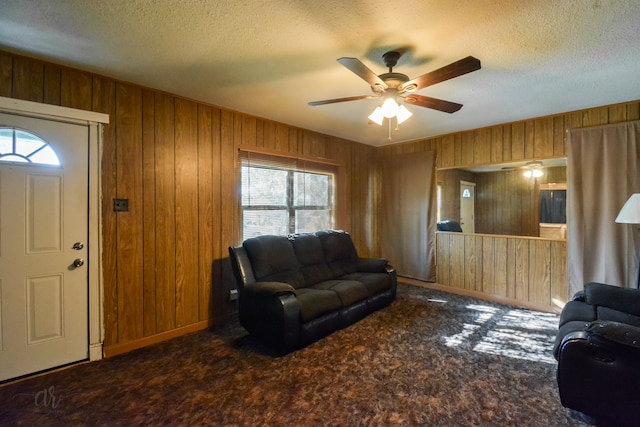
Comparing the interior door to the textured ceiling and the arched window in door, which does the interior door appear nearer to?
the textured ceiling

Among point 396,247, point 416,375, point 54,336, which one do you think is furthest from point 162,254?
point 396,247

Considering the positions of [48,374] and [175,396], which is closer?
[175,396]

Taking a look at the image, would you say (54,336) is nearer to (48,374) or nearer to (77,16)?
(48,374)

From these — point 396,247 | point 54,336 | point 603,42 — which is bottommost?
point 54,336

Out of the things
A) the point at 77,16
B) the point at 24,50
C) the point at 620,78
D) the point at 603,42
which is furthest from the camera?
the point at 620,78

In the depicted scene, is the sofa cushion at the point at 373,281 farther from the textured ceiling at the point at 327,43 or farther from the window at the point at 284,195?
the textured ceiling at the point at 327,43

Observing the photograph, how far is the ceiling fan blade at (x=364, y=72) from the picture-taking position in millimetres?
1734

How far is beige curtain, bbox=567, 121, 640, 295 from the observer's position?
9.96ft

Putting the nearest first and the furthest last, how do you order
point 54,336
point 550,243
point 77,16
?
point 77,16 < point 54,336 < point 550,243

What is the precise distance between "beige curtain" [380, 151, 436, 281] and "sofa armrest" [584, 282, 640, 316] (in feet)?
7.73

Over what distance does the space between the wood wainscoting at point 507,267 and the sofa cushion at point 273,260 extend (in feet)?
8.57

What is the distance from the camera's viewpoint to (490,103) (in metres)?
3.17

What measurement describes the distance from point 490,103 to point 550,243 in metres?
1.96

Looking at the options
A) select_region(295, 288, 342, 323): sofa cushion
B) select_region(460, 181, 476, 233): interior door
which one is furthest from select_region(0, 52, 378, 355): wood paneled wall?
select_region(460, 181, 476, 233): interior door
